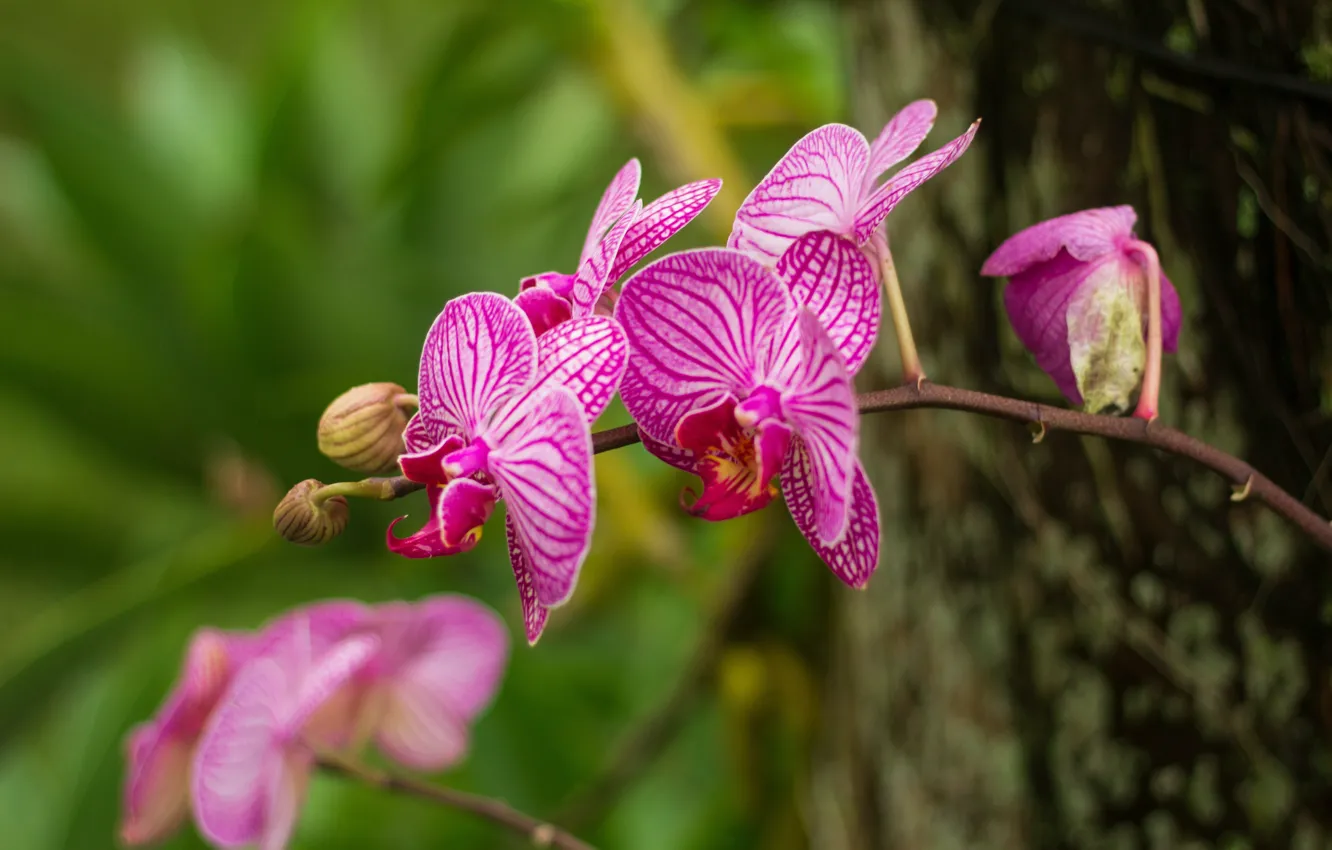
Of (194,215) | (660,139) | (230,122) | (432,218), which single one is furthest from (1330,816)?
(230,122)

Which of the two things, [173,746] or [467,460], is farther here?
[173,746]

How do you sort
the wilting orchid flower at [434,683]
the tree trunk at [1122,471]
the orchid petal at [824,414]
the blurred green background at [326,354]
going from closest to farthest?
the orchid petal at [824,414] < the tree trunk at [1122,471] < the wilting orchid flower at [434,683] < the blurred green background at [326,354]

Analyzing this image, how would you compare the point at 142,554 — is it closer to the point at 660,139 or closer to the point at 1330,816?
the point at 660,139

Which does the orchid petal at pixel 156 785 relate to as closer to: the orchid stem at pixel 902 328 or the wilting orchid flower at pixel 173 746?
the wilting orchid flower at pixel 173 746

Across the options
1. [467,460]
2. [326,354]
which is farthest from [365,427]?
[326,354]

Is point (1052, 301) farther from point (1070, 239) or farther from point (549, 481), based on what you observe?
point (549, 481)


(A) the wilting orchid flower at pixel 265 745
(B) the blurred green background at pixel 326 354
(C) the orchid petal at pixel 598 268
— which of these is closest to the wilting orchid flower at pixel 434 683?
(A) the wilting orchid flower at pixel 265 745

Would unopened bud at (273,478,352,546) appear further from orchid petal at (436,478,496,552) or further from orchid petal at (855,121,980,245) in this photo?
orchid petal at (855,121,980,245)
